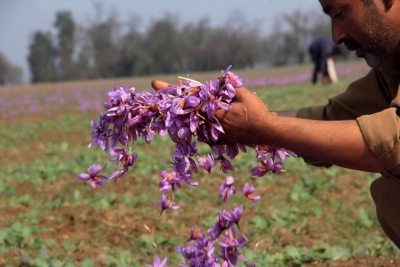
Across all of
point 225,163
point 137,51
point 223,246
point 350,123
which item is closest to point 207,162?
point 225,163

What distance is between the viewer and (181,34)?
90750 mm

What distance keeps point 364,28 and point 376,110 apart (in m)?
0.68

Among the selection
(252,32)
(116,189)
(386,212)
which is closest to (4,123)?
(116,189)

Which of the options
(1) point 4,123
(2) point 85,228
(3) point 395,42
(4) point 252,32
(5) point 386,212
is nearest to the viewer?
(3) point 395,42

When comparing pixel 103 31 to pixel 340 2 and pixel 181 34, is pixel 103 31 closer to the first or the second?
pixel 181 34

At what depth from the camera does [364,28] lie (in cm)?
210

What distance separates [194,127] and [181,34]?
90.2m

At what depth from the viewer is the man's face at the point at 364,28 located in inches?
82.0

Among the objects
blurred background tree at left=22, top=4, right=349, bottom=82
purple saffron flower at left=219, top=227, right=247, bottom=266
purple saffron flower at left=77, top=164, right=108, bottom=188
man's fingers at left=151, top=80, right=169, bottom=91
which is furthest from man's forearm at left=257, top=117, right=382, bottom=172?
blurred background tree at left=22, top=4, right=349, bottom=82

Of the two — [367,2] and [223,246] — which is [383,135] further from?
[223,246]

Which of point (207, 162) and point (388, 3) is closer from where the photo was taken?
point (388, 3)

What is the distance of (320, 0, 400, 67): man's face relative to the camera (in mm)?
2082

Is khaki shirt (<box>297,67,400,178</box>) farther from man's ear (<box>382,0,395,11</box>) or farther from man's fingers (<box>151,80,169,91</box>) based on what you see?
man's fingers (<box>151,80,169,91</box>)

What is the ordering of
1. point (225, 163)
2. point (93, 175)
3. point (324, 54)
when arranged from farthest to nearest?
point (324, 54), point (93, 175), point (225, 163)
